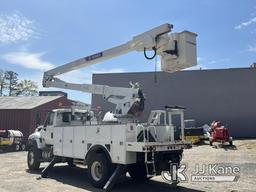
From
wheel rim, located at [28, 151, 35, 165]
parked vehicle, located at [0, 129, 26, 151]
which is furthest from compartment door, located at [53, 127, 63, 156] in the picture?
parked vehicle, located at [0, 129, 26, 151]

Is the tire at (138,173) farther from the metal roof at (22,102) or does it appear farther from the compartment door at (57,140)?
the metal roof at (22,102)

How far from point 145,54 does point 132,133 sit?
2776 mm

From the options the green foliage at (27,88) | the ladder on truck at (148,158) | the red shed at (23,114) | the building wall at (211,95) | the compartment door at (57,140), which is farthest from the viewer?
the green foliage at (27,88)

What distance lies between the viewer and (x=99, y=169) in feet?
38.7

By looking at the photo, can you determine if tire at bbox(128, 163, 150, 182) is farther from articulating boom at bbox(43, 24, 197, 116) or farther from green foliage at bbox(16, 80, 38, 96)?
green foliage at bbox(16, 80, 38, 96)

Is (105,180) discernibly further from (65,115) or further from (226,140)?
(226,140)

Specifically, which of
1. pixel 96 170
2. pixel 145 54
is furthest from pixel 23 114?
pixel 145 54

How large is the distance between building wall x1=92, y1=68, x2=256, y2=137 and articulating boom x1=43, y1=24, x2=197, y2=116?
19407 millimetres

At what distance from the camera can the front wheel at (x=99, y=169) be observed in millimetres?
11305

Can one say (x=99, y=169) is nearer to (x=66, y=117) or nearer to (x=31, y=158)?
(x=66, y=117)

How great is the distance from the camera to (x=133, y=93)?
42.0ft

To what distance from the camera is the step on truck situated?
10.8 meters

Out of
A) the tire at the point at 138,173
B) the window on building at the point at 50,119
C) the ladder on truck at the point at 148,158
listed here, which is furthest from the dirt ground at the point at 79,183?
the window on building at the point at 50,119

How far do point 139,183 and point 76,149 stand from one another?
8.66ft
